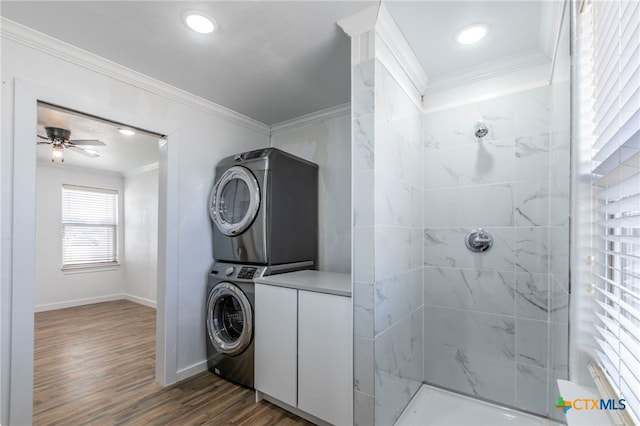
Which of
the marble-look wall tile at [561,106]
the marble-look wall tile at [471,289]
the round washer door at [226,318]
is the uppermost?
the marble-look wall tile at [561,106]

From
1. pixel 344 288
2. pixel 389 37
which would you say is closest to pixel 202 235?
pixel 344 288

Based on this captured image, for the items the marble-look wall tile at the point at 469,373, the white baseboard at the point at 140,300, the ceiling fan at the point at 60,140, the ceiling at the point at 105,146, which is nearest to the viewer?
the marble-look wall tile at the point at 469,373

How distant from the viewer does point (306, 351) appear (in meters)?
1.81

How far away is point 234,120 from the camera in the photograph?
2875 mm

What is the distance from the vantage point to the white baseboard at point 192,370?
2.37m

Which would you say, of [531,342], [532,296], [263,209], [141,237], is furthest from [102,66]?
[141,237]

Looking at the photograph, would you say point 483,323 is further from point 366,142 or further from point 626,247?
point 366,142

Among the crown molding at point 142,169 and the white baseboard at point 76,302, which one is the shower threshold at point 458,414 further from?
the white baseboard at point 76,302

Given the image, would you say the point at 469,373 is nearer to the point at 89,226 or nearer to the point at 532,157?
the point at 532,157

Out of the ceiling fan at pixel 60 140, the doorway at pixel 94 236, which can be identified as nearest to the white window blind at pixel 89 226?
the doorway at pixel 94 236

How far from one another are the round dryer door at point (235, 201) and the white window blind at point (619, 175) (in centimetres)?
191

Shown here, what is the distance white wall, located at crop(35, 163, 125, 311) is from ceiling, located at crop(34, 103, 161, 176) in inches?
8.4

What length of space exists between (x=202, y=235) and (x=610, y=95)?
8.53 ft

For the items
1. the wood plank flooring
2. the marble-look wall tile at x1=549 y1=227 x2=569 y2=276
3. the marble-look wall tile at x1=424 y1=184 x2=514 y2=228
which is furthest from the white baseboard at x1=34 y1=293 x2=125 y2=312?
the marble-look wall tile at x1=549 y1=227 x2=569 y2=276
